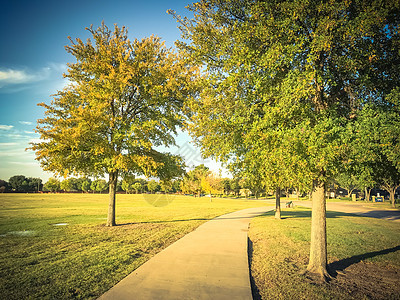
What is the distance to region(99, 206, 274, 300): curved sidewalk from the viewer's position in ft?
14.1

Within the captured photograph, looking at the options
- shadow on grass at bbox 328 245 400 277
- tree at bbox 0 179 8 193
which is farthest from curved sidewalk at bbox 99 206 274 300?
tree at bbox 0 179 8 193

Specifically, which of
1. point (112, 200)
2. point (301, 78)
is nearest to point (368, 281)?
point (301, 78)

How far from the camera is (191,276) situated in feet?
17.1

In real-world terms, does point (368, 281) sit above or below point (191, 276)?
below

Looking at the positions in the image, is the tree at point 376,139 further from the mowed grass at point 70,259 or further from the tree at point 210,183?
the tree at point 210,183

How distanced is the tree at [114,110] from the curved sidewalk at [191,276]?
493cm

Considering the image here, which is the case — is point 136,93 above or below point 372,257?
above

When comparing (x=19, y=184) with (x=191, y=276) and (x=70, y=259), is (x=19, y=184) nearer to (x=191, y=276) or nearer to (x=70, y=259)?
(x=70, y=259)

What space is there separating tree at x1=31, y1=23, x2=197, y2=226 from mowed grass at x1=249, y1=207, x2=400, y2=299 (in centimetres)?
Result: 624

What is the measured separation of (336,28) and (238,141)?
374 cm

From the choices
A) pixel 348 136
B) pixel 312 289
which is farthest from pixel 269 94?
pixel 312 289

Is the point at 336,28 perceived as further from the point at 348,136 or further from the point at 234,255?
the point at 234,255

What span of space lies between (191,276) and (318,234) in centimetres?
372

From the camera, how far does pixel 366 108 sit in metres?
5.12
